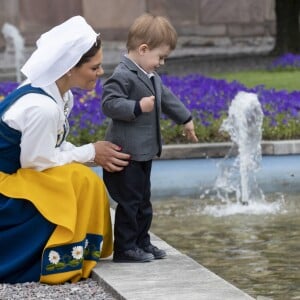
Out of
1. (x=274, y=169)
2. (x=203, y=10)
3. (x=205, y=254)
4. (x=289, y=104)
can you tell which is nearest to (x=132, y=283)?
(x=205, y=254)

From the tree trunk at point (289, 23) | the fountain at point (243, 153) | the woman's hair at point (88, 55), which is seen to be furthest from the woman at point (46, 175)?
the tree trunk at point (289, 23)

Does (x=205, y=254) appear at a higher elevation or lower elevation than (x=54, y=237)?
lower

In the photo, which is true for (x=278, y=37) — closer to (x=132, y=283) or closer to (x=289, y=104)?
(x=289, y=104)

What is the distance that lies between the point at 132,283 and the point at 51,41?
1.11 metres

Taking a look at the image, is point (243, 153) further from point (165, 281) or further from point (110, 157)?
point (165, 281)

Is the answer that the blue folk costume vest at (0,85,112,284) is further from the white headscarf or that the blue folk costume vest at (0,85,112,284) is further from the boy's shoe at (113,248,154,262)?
the boy's shoe at (113,248,154,262)

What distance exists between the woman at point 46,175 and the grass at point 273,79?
799 cm

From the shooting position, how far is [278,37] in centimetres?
2003

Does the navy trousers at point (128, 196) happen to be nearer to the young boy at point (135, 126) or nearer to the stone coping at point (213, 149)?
the young boy at point (135, 126)

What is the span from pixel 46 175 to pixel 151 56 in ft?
2.49

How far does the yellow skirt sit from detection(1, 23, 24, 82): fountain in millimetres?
14576

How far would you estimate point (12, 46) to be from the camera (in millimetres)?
20609

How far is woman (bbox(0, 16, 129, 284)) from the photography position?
17.0 feet

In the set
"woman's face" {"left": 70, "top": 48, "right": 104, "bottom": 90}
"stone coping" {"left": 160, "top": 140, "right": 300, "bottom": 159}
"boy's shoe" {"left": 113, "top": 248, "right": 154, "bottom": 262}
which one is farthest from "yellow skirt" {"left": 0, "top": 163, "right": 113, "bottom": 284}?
"stone coping" {"left": 160, "top": 140, "right": 300, "bottom": 159}
